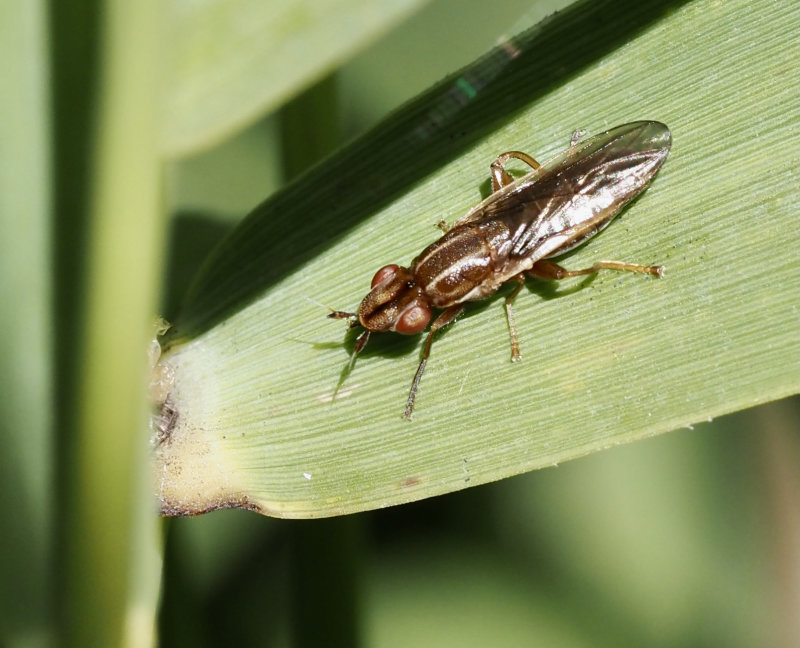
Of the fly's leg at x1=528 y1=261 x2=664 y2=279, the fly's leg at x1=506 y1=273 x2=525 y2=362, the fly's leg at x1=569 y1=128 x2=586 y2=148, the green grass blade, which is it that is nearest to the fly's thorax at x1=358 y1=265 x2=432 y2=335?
the fly's leg at x1=506 y1=273 x2=525 y2=362

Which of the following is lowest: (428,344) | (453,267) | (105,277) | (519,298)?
(105,277)

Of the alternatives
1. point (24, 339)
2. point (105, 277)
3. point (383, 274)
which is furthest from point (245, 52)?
point (383, 274)

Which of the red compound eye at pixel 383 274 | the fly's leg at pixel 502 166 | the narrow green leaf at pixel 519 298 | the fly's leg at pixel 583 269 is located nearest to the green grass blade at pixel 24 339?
the narrow green leaf at pixel 519 298

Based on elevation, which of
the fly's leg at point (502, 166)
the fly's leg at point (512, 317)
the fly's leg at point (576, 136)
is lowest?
the fly's leg at point (512, 317)

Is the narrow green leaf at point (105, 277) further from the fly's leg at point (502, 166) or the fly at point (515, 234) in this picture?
the fly's leg at point (502, 166)

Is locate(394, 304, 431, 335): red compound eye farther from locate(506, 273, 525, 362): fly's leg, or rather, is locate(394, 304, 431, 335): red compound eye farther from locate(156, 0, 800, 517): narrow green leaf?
locate(506, 273, 525, 362): fly's leg

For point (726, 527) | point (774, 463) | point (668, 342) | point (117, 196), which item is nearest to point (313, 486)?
point (668, 342)

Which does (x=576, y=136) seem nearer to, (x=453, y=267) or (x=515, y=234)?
(x=515, y=234)
